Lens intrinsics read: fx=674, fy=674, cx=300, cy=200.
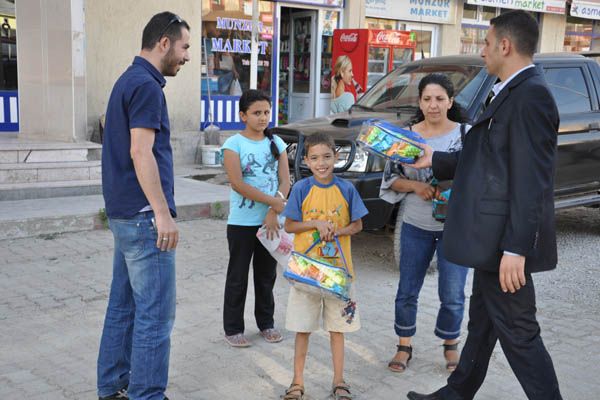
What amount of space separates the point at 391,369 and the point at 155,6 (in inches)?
341

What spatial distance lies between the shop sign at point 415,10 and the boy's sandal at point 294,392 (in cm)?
1171

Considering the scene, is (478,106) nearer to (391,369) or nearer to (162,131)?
(391,369)

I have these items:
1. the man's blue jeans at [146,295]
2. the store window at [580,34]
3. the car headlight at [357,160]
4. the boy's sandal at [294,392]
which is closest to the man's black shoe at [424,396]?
the boy's sandal at [294,392]

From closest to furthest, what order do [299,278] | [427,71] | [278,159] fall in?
[299,278]
[278,159]
[427,71]

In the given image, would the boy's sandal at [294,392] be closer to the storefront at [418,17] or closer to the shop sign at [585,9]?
the storefront at [418,17]

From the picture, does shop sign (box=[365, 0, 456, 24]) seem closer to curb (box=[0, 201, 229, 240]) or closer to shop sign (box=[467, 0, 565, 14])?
shop sign (box=[467, 0, 565, 14])

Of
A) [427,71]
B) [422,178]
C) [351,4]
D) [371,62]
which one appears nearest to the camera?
[422,178]

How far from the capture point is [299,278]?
3547 mm

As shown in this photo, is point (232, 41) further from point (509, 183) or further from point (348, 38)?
point (509, 183)

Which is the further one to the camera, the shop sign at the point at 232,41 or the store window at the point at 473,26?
the store window at the point at 473,26

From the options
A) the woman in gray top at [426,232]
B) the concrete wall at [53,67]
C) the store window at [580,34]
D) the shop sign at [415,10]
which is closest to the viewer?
the woman in gray top at [426,232]

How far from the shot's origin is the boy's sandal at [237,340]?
4473mm

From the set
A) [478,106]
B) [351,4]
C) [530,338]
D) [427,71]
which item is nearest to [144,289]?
Answer: [530,338]

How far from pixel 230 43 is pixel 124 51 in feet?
7.43
